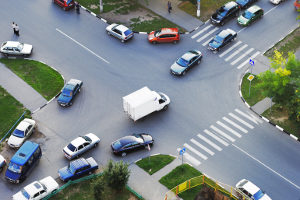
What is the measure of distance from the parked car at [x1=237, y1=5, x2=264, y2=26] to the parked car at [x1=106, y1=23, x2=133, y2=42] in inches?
673

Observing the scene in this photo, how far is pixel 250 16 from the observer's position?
7806cm

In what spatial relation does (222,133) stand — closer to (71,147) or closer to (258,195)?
(258,195)

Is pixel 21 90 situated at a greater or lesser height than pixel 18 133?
greater

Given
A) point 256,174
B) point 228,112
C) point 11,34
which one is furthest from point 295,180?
point 11,34

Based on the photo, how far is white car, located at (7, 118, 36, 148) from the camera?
60.8 metres

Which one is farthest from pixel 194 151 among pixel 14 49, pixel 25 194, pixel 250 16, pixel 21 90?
pixel 14 49

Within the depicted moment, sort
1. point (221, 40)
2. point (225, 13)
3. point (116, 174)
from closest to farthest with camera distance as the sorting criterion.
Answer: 1. point (116, 174)
2. point (221, 40)
3. point (225, 13)

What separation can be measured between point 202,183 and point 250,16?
103ft

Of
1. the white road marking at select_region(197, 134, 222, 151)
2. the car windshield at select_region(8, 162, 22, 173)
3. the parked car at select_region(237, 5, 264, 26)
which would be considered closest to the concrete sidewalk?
the car windshield at select_region(8, 162, 22, 173)

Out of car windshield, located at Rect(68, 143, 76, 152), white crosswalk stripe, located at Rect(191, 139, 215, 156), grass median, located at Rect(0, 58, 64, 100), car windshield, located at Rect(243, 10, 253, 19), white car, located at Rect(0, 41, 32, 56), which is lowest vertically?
white crosswalk stripe, located at Rect(191, 139, 215, 156)

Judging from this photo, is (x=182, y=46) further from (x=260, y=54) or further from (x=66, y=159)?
(x=66, y=159)

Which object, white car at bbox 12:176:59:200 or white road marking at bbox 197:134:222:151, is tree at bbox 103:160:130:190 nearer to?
white car at bbox 12:176:59:200

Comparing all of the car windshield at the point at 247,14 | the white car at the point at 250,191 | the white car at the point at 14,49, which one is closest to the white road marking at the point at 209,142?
the white car at the point at 250,191

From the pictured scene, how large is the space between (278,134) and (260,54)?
14.9 meters
